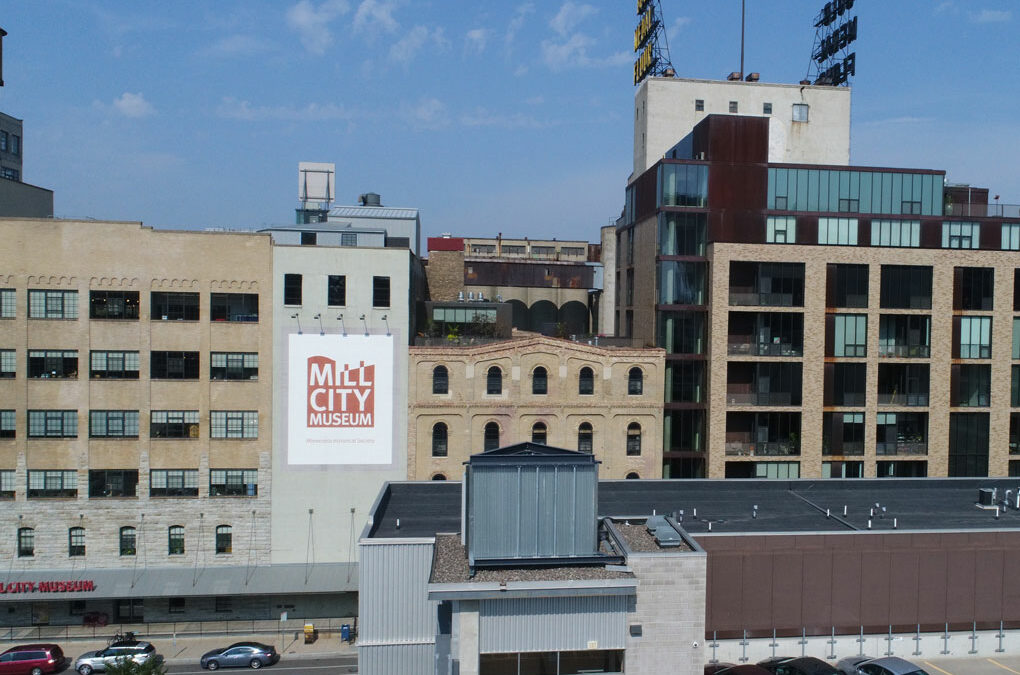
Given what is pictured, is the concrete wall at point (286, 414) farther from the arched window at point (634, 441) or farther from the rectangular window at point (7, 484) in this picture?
the rectangular window at point (7, 484)

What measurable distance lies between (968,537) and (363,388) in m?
33.7

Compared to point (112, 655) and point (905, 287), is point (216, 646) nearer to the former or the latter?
point (112, 655)

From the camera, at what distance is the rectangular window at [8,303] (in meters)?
47.1

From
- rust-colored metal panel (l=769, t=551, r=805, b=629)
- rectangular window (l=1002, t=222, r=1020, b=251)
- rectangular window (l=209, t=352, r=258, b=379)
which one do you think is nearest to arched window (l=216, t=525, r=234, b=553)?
rectangular window (l=209, t=352, r=258, b=379)

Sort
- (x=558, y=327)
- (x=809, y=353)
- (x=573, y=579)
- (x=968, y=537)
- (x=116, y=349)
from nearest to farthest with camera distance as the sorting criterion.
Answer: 1. (x=573, y=579)
2. (x=968, y=537)
3. (x=116, y=349)
4. (x=809, y=353)
5. (x=558, y=327)

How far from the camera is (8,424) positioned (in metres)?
47.4

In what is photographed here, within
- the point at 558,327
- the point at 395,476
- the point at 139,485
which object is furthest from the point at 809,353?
the point at 139,485

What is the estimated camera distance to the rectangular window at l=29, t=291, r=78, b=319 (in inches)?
1866

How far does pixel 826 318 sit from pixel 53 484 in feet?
169

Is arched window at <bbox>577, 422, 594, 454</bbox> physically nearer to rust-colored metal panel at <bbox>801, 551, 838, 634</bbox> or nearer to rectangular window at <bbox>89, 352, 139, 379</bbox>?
rust-colored metal panel at <bbox>801, 551, 838, 634</bbox>

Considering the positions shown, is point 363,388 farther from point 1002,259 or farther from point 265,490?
point 1002,259

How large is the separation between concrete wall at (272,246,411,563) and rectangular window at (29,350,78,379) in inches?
478

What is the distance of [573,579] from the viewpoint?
23.1 m

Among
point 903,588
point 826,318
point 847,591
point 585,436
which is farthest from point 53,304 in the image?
point 826,318
